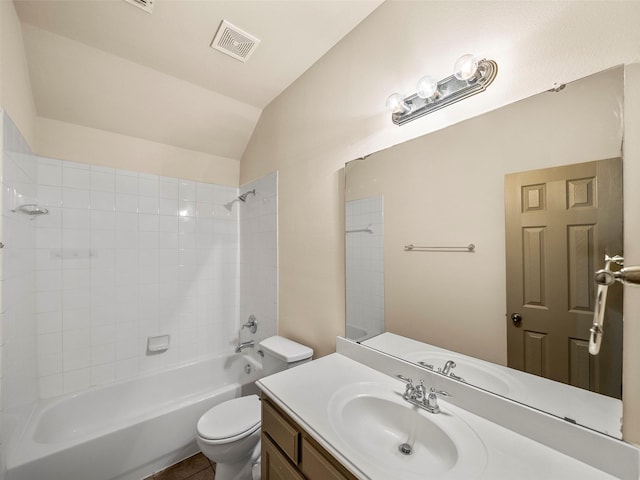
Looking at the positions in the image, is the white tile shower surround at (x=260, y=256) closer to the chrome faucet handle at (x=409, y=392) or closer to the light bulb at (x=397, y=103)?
the light bulb at (x=397, y=103)

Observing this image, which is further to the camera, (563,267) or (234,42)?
(234,42)

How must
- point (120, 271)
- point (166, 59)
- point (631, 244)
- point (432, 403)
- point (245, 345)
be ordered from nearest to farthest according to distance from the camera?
point (631, 244), point (432, 403), point (166, 59), point (120, 271), point (245, 345)

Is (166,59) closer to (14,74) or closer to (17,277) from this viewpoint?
(14,74)

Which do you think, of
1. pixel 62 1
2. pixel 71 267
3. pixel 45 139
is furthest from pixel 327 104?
pixel 71 267

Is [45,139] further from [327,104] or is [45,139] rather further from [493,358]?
[493,358]

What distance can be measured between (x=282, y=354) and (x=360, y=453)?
0.89m

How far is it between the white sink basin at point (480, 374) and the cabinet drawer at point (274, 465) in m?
0.66

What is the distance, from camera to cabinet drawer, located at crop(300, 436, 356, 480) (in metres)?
0.76

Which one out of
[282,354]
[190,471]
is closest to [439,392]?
[282,354]

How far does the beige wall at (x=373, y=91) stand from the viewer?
755mm

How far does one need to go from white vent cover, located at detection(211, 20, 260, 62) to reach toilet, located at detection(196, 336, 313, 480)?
6.10 ft

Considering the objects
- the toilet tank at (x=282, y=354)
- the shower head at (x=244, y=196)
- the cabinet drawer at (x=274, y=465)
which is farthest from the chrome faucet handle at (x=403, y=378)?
the shower head at (x=244, y=196)

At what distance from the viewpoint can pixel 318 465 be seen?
32.6 inches

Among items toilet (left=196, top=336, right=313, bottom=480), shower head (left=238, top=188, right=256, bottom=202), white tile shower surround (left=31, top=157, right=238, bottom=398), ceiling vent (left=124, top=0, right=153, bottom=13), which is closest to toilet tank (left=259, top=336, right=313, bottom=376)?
toilet (left=196, top=336, right=313, bottom=480)
